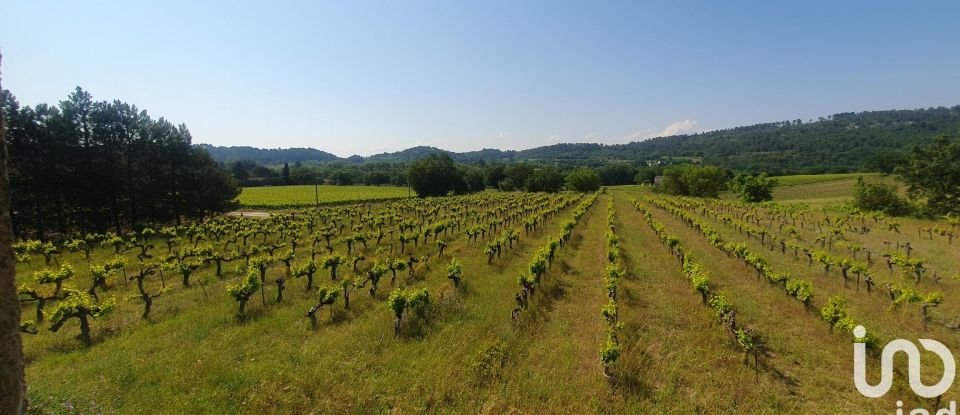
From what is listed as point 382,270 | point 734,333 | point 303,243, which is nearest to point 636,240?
point 734,333

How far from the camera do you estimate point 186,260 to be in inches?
783

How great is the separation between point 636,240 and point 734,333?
643 inches

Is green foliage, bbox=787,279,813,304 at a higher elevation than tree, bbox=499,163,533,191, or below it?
below

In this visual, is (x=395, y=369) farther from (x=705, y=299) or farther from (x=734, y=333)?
(x=705, y=299)

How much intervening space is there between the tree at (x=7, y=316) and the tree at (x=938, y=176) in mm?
60339

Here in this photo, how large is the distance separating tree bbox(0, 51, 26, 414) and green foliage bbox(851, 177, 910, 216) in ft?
195

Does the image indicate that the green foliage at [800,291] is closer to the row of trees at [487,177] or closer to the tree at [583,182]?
the row of trees at [487,177]

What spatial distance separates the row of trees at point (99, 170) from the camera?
30.0 metres

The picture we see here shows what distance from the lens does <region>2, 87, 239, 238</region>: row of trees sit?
30.0 m

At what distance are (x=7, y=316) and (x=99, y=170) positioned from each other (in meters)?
40.1

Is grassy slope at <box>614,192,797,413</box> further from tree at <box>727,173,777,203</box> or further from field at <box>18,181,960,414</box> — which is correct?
tree at <box>727,173,777,203</box>

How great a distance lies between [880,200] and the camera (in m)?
43.1

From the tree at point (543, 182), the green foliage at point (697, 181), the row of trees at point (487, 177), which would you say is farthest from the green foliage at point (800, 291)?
the tree at point (543, 182)

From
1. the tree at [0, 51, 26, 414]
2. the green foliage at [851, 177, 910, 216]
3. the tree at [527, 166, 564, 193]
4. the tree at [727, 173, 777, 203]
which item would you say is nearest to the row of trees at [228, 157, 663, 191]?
the tree at [527, 166, 564, 193]
